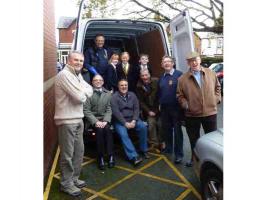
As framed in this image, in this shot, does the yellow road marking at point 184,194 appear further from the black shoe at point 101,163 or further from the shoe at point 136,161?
the black shoe at point 101,163

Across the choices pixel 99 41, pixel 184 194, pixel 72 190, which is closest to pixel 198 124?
pixel 184 194

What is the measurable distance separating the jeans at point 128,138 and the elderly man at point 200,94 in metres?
1.00

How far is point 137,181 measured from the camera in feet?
14.3

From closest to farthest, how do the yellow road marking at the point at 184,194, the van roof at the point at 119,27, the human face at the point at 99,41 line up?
the yellow road marking at the point at 184,194
the human face at the point at 99,41
the van roof at the point at 119,27

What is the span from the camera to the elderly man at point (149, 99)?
5621 mm

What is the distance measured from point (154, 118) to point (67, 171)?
7.09 feet

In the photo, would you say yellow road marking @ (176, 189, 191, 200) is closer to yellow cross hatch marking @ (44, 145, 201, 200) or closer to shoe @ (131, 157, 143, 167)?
yellow cross hatch marking @ (44, 145, 201, 200)

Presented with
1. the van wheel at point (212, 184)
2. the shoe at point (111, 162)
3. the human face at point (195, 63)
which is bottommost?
the shoe at point (111, 162)

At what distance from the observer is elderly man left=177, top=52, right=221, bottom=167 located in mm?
4363

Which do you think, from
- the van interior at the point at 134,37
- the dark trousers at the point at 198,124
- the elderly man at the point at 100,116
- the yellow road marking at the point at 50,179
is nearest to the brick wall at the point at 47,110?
the yellow road marking at the point at 50,179

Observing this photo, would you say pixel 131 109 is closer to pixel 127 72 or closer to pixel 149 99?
pixel 149 99
